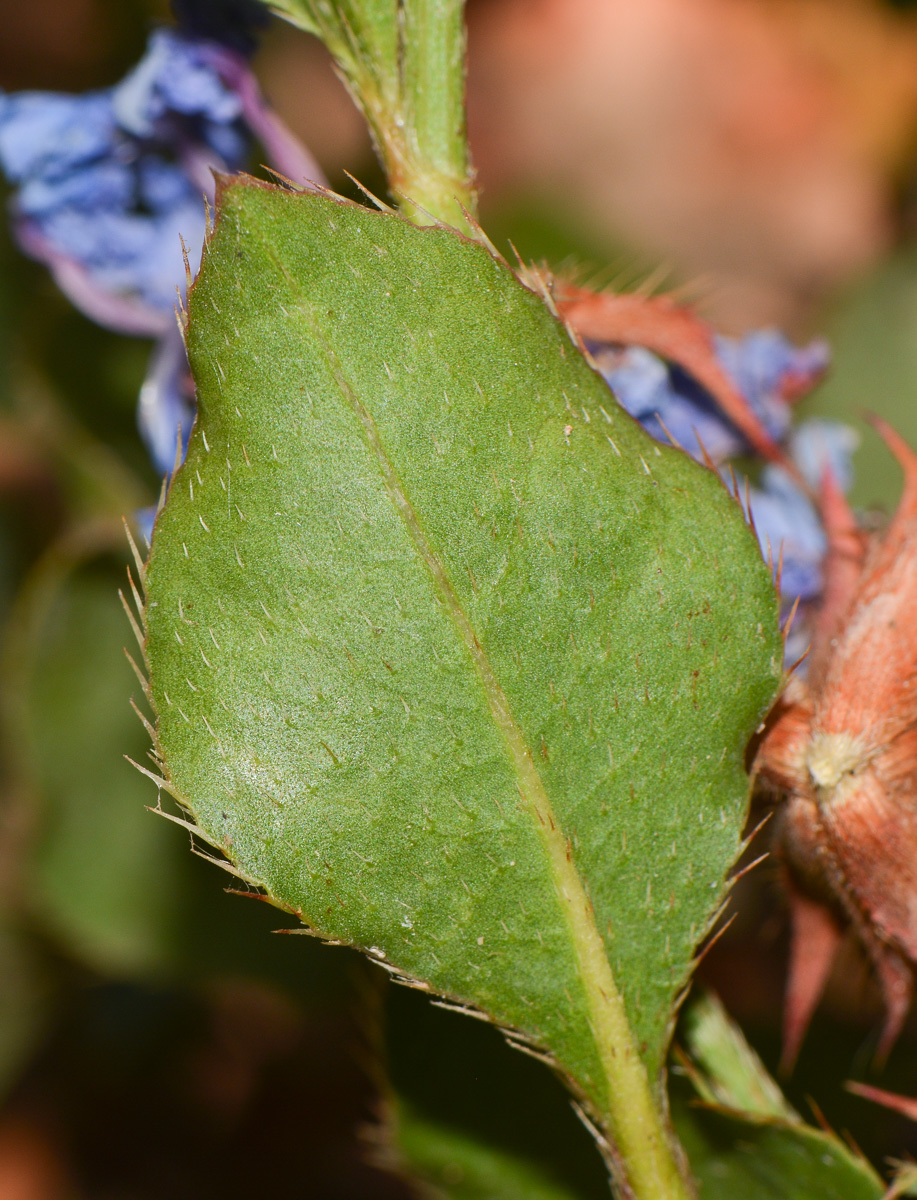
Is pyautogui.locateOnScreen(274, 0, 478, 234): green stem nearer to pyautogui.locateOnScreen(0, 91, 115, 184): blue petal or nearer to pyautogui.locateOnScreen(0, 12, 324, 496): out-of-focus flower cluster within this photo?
pyautogui.locateOnScreen(0, 12, 324, 496): out-of-focus flower cluster

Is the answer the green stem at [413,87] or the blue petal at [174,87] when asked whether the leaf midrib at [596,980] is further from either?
the blue petal at [174,87]

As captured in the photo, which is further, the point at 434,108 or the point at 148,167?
the point at 148,167

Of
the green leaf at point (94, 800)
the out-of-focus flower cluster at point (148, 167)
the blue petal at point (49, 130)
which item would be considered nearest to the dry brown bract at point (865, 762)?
the out-of-focus flower cluster at point (148, 167)

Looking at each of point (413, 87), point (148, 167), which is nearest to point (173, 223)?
point (148, 167)

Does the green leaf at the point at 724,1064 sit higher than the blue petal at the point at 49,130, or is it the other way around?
the blue petal at the point at 49,130

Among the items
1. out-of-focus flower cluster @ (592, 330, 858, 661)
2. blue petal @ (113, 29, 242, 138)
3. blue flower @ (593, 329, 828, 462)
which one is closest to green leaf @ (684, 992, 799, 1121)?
out-of-focus flower cluster @ (592, 330, 858, 661)

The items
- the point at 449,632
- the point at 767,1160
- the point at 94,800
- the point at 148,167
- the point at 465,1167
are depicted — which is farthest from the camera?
the point at 94,800

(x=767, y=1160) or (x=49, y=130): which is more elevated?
(x=49, y=130)

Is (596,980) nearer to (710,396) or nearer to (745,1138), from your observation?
(745,1138)

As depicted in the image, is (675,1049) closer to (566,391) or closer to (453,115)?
(566,391)
